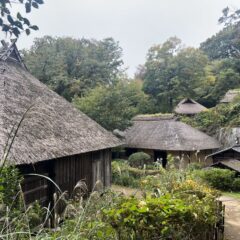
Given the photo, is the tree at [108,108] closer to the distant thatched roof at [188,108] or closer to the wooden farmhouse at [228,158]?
the wooden farmhouse at [228,158]

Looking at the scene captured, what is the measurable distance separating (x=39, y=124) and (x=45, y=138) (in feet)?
2.61

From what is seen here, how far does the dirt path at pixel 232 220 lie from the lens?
29.5 feet

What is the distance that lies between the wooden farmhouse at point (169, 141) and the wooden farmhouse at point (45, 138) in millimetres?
10024

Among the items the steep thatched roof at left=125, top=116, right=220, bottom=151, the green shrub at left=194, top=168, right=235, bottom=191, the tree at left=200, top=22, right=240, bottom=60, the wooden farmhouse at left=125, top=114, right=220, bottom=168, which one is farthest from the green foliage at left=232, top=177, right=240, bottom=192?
the tree at left=200, top=22, right=240, bottom=60

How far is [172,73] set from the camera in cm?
3453

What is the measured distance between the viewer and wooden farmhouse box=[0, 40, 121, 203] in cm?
866

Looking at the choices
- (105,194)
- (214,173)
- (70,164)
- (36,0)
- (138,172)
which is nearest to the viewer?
(36,0)

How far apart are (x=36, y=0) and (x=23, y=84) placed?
1041 centimetres

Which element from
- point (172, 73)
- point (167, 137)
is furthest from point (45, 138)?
point (172, 73)

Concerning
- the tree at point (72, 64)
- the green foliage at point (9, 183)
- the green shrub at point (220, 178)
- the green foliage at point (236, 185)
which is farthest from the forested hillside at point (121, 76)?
the green foliage at point (9, 183)

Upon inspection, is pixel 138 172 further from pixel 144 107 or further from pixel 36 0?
pixel 36 0

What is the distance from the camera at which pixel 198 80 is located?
34.5 meters

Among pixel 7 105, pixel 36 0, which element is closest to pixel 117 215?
pixel 36 0

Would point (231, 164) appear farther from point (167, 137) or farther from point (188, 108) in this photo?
point (188, 108)
